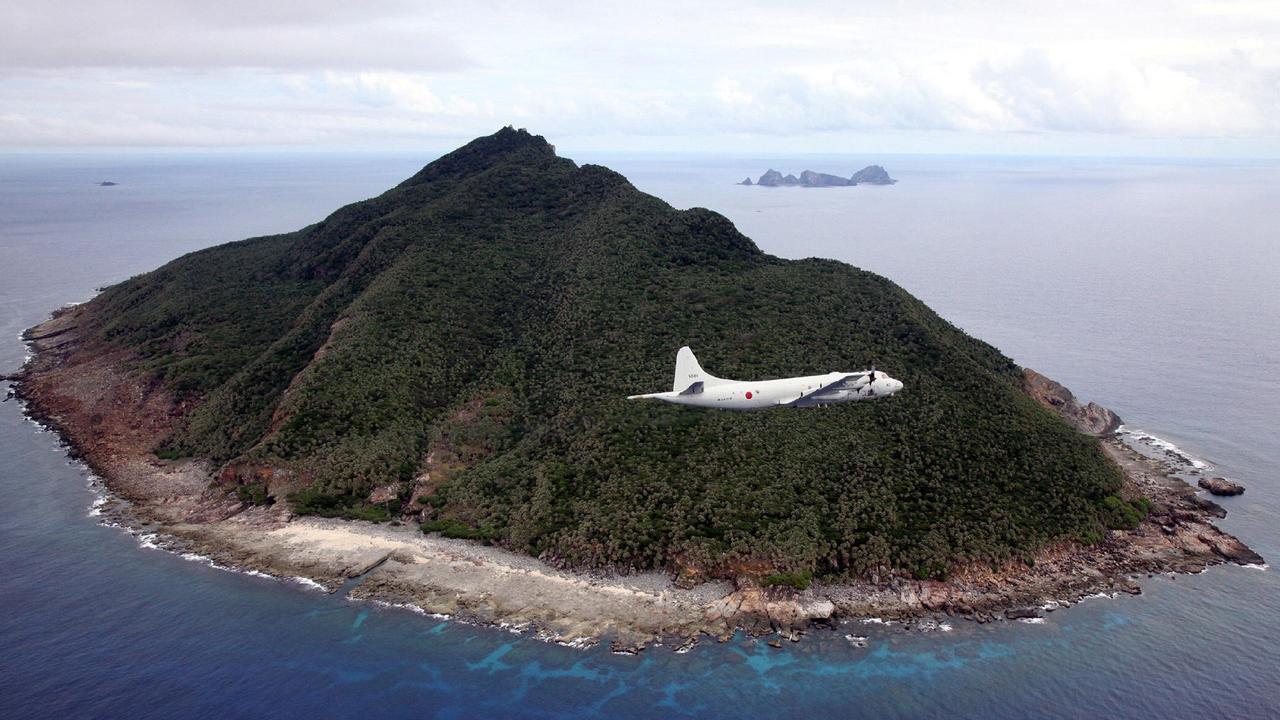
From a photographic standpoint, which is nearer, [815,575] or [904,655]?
[904,655]

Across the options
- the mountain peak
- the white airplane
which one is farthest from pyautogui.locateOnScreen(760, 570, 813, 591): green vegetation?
the mountain peak

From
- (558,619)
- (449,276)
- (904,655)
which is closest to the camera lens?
(904,655)

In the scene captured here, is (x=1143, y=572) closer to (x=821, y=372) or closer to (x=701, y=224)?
(x=821, y=372)

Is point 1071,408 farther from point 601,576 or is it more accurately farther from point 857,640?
point 601,576

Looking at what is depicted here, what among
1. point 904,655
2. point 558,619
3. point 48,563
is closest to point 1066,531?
point 904,655

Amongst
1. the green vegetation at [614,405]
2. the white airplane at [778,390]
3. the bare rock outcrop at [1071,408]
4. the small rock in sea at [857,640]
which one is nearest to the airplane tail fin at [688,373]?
the white airplane at [778,390]

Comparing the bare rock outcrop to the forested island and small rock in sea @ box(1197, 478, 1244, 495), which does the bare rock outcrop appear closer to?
the forested island

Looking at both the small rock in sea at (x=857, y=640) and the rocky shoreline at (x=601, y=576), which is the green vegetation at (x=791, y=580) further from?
the small rock in sea at (x=857, y=640)
